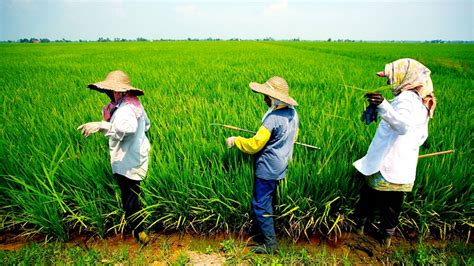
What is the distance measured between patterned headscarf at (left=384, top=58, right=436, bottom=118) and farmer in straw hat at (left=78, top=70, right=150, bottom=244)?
5.19 feet

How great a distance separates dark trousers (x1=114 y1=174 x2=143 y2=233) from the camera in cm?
182

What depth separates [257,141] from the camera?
1.63 meters

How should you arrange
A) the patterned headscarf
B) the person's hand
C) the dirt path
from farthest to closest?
the dirt path
the patterned headscarf
the person's hand

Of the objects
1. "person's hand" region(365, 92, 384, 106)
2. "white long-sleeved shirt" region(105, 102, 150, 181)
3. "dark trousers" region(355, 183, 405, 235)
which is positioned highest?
"person's hand" region(365, 92, 384, 106)

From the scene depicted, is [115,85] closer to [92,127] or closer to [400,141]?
[92,127]

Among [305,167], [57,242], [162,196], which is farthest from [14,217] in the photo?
[305,167]

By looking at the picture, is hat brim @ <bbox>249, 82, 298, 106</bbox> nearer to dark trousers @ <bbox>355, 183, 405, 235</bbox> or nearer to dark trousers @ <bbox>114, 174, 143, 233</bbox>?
dark trousers @ <bbox>355, 183, 405, 235</bbox>

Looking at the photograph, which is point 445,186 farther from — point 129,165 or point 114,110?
point 114,110

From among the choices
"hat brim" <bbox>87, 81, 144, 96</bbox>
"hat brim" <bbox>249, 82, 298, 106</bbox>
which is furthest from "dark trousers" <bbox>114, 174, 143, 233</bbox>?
"hat brim" <bbox>249, 82, 298, 106</bbox>

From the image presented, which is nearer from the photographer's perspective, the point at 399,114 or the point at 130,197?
the point at 399,114

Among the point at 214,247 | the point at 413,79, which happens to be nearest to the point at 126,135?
the point at 214,247

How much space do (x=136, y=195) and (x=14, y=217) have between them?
0.90m

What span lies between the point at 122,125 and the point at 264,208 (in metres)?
1.03

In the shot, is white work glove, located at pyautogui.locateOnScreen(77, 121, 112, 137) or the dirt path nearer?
white work glove, located at pyautogui.locateOnScreen(77, 121, 112, 137)
